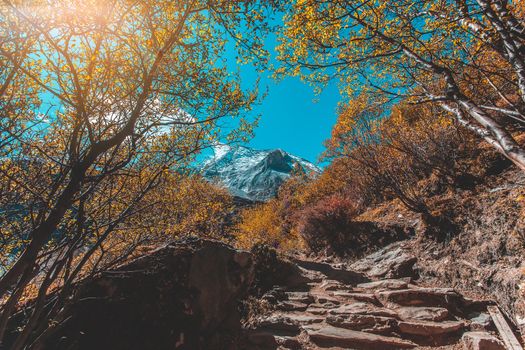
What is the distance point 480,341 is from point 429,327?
86 cm

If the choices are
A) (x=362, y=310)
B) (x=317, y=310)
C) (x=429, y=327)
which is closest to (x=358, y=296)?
(x=362, y=310)

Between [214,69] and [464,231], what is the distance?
708 centimetres

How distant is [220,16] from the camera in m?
3.89

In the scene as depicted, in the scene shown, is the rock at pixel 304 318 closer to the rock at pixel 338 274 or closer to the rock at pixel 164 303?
the rock at pixel 164 303

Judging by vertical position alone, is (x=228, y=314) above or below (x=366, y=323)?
above

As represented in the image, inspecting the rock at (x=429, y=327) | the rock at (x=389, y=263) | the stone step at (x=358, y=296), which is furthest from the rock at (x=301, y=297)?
the rock at (x=429, y=327)

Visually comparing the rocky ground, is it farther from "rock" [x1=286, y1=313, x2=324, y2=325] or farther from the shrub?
the shrub

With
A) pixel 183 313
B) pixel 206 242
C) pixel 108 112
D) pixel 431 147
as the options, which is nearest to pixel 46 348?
pixel 183 313

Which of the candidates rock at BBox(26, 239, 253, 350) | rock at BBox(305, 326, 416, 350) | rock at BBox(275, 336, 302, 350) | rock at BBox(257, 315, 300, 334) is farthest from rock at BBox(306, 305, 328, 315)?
rock at BBox(26, 239, 253, 350)

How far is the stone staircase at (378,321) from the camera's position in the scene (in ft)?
15.0

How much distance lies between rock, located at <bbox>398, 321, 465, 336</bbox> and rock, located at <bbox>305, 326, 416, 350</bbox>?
263mm

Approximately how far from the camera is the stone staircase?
458cm

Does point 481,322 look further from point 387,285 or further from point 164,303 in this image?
point 164,303

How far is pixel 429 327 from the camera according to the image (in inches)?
186
